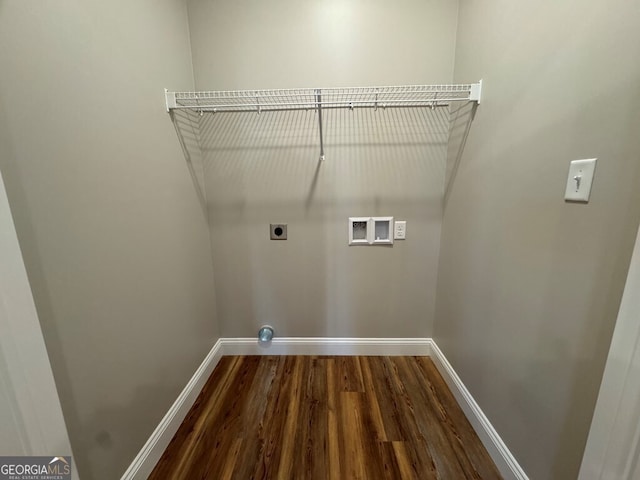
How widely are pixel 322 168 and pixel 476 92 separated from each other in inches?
35.0

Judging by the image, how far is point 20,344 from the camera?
53 centimetres

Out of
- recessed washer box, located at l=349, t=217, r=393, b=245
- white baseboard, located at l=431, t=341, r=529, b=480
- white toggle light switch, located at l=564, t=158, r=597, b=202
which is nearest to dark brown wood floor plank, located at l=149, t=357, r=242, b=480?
recessed washer box, located at l=349, t=217, r=393, b=245

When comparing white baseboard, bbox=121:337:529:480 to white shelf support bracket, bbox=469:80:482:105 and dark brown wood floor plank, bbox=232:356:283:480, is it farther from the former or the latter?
white shelf support bracket, bbox=469:80:482:105

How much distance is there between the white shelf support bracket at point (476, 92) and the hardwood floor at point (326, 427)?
5.50ft

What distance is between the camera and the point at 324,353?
1.88 m

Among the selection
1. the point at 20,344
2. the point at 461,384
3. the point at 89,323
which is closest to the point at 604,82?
the point at 461,384

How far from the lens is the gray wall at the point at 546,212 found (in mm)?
662

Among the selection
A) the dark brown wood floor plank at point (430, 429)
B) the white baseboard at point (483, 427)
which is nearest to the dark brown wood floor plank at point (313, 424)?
the dark brown wood floor plank at point (430, 429)

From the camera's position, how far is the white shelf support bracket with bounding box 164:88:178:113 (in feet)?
4.08

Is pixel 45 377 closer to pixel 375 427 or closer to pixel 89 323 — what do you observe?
pixel 89 323

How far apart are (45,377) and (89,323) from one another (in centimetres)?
28

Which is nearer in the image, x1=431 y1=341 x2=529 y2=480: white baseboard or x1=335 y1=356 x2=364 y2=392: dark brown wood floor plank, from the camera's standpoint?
x1=431 y1=341 x2=529 y2=480: white baseboard

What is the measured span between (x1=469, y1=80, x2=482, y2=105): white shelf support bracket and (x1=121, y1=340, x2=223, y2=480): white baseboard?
2203 millimetres

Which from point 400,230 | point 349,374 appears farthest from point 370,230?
Answer: point 349,374
